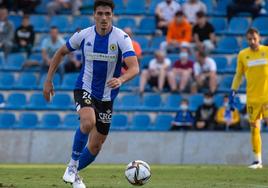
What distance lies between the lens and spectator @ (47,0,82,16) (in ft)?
79.6

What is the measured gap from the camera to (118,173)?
47.1ft

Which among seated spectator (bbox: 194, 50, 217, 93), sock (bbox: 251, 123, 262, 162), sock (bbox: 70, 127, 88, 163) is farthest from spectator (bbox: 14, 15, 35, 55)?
sock (bbox: 70, 127, 88, 163)

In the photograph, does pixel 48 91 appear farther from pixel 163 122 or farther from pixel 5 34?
pixel 5 34

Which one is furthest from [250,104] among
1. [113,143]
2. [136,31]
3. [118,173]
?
[136,31]

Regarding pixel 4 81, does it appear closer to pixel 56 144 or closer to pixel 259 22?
pixel 56 144

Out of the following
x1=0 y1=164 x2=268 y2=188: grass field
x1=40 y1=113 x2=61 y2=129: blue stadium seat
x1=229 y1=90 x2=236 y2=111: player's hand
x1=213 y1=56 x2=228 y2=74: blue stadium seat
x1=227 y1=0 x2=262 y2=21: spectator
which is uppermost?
x1=227 y1=0 x2=262 y2=21: spectator

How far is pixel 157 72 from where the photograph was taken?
2106 centimetres

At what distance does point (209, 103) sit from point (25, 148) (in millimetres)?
4484

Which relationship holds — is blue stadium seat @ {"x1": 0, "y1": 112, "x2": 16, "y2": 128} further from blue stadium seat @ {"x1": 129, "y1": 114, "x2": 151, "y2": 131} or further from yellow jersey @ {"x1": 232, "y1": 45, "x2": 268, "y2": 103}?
yellow jersey @ {"x1": 232, "y1": 45, "x2": 268, "y2": 103}

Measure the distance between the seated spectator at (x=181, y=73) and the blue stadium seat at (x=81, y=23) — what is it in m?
3.67

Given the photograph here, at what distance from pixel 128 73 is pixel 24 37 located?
1287 centimetres

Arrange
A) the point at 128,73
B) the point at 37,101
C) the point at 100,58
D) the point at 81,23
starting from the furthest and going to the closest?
the point at 81,23 < the point at 37,101 < the point at 100,58 < the point at 128,73

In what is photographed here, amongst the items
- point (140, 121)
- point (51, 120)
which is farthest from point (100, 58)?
point (51, 120)

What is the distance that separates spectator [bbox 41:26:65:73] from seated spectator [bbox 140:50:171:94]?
2.43 meters
